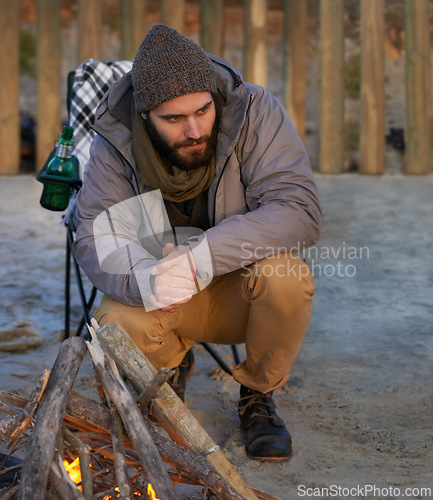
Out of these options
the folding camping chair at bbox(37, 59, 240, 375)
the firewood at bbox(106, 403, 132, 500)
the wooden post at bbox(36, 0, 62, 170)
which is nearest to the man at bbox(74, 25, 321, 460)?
the firewood at bbox(106, 403, 132, 500)

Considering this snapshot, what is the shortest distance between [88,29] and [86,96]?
117 inches

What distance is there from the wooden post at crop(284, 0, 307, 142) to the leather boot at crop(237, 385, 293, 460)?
3.89 meters

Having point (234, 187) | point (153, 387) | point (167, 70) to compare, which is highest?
point (167, 70)

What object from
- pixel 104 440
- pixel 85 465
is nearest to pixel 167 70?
pixel 104 440

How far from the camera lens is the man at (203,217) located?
8.27 feet

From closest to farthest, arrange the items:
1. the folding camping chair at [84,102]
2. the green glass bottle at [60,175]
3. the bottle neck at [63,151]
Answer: the green glass bottle at [60,175] → the bottle neck at [63,151] → the folding camping chair at [84,102]

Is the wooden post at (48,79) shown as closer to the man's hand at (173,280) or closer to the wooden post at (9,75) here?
the wooden post at (9,75)

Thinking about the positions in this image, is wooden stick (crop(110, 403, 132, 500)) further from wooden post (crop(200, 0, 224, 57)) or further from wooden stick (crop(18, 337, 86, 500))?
wooden post (crop(200, 0, 224, 57))

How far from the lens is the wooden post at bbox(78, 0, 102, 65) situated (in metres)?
6.20

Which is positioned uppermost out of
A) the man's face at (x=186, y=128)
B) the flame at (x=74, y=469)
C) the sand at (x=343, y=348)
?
the man's face at (x=186, y=128)

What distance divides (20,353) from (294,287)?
5.44 feet

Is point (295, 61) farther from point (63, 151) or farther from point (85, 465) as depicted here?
point (85, 465)

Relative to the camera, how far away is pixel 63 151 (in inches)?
129

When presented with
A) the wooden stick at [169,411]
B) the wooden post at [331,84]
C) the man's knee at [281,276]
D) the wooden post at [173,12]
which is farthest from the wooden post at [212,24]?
the wooden stick at [169,411]
